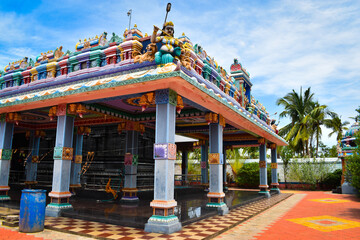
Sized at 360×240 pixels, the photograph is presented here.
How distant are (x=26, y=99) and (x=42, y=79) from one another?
159cm

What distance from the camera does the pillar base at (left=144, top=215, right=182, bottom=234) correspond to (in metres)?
5.64

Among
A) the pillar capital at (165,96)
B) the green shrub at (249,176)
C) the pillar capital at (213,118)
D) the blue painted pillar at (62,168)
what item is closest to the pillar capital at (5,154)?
the blue painted pillar at (62,168)

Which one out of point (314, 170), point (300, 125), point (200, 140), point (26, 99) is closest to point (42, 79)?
point (26, 99)

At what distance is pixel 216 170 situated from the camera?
8438 mm

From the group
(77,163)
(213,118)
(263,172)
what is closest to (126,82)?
(213,118)

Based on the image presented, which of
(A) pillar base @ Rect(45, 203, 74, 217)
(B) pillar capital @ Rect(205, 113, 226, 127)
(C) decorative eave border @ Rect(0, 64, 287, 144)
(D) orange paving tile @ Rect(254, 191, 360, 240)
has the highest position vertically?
(C) decorative eave border @ Rect(0, 64, 287, 144)

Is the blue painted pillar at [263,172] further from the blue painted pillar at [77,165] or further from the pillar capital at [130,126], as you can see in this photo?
the blue painted pillar at [77,165]

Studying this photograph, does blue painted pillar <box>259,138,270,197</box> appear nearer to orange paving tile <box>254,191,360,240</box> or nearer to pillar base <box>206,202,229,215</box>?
orange paving tile <box>254,191,360,240</box>

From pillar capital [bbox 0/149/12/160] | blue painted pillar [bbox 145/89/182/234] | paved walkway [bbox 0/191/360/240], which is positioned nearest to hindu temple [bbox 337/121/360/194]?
paved walkway [bbox 0/191/360/240]

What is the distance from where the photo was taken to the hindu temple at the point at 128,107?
244 inches

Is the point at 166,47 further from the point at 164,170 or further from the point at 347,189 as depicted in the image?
the point at 347,189

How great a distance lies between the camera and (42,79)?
368 inches

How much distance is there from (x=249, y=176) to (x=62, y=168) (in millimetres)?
18050

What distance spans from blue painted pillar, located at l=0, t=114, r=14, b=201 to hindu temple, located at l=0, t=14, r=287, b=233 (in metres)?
0.03
